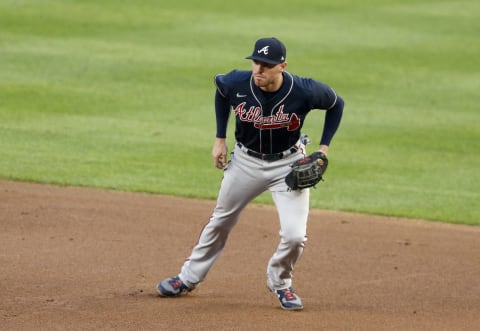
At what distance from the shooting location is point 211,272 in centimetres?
820

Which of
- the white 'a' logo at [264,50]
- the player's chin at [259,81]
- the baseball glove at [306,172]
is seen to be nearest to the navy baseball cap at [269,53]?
the white 'a' logo at [264,50]

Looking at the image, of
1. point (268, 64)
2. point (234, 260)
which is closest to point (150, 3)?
point (234, 260)

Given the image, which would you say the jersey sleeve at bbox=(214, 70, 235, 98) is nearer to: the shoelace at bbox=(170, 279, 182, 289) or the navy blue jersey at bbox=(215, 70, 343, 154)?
the navy blue jersey at bbox=(215, 70, 343, 154)

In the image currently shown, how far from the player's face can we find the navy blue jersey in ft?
0.37

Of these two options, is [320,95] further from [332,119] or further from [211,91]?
[211,91]

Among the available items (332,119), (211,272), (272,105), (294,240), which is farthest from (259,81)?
(211,272)

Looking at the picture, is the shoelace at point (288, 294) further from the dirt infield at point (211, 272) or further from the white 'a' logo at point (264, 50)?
the white 'a' logo at point (264, 50)

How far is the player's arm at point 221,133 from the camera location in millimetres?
7184

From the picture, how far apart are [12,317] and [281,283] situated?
1.84 metres

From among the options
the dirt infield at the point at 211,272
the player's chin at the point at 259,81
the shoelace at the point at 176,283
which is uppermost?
the player's chin at the point at 259,81

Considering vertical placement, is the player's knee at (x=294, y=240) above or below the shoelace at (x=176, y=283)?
above

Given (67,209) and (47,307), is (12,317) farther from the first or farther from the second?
(67,209)

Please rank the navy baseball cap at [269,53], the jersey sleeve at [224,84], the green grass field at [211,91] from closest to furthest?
the navy baseball cap at [269,53] → the jersey sleeve at [224,84] → the green grass field at [211,91]

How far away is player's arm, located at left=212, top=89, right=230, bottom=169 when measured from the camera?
23.6ft
